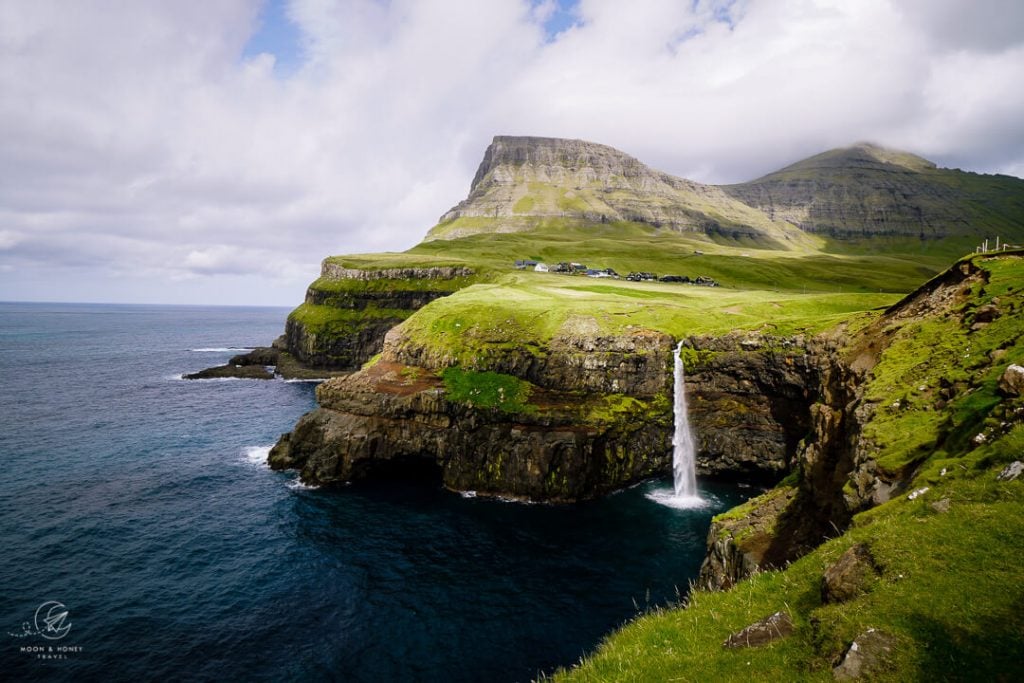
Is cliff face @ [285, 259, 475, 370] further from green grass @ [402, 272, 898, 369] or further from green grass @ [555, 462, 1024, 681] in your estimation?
green grass @ [555, 462, 1024, 681]

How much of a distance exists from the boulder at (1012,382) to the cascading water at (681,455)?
1516 inches

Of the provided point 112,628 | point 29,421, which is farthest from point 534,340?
point 29,421

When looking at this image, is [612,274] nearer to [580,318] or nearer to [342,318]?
[580,318]

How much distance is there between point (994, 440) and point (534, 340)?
159ft

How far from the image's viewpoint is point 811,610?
39.8 feet

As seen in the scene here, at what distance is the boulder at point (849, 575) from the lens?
11.6 meters

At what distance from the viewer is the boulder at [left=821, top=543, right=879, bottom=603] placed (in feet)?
38.1

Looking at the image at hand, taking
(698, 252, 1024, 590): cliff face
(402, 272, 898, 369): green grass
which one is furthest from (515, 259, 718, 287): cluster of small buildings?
(698, 252, 1024, 590): cliff face

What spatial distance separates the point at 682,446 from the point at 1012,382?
43.5 meters

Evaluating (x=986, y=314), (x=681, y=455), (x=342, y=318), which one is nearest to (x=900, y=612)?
(x=986, y=314)

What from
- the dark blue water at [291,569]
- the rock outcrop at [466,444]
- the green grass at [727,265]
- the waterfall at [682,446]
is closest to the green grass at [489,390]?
the rock outcrop at [466,444]

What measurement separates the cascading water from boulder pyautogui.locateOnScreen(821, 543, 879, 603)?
40841 millimetres

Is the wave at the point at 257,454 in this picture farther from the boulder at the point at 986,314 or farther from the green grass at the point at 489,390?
the boulder at the point at 986,314

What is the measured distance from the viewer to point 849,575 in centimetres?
1196
